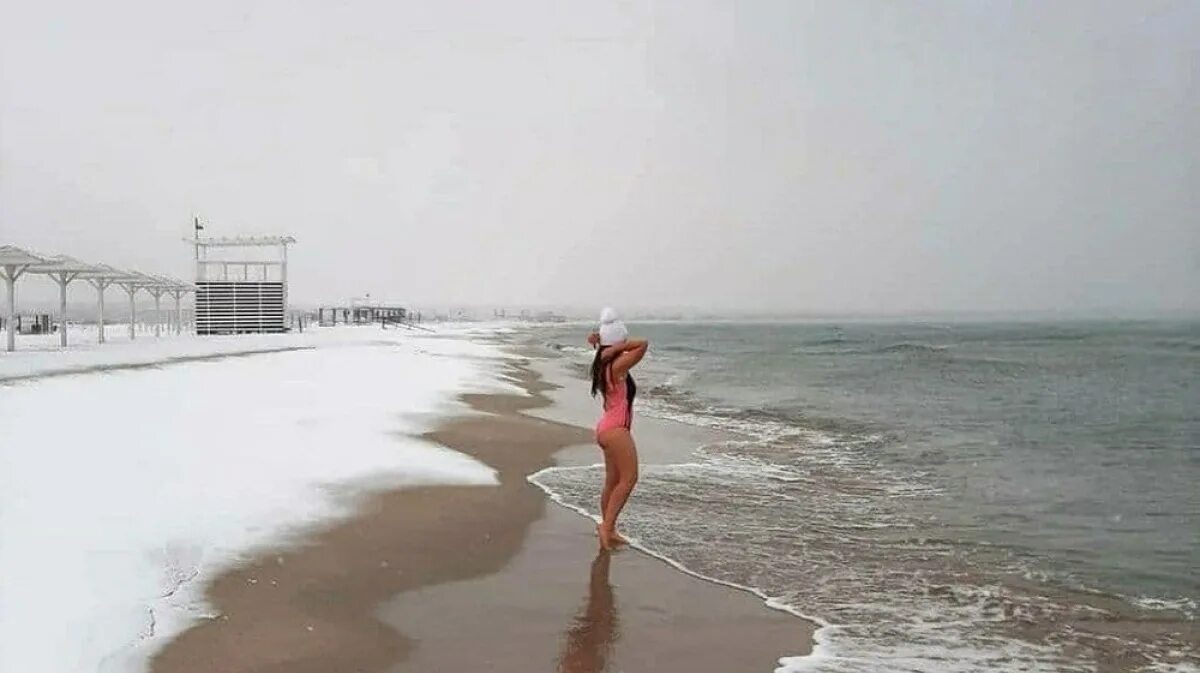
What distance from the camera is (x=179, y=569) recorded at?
17.9ft

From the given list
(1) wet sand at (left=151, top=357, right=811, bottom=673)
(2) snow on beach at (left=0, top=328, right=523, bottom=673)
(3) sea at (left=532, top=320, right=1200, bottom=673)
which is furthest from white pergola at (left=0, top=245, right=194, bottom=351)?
(1) wet sand at (left=151, top=357, right=811, bottom=673)

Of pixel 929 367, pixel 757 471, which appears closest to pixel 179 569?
pixel 757 471

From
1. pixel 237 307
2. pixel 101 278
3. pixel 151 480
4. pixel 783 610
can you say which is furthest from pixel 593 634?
pixel 237 307

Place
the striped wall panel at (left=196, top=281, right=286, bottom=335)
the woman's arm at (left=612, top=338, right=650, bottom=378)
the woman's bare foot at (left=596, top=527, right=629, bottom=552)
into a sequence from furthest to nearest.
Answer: the striped wall panel at (left=196, top=281, right=286, bottom=335)
the woman's bare foot at (left=596, top=527, right=629, bottom=552)
the woman's arm at (left=612, top=338, right=650, bottom=378)

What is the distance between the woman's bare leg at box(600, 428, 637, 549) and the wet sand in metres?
0.25

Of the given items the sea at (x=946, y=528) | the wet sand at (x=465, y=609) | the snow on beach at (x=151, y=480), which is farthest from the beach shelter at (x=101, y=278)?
the wet sand at (x=465, y=609)

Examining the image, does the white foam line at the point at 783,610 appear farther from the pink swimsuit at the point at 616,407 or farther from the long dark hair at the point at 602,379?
the long dark hair at the point at 602,379

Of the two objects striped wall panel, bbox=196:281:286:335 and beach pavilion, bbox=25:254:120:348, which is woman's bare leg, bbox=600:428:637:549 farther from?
striped wall panel, bbox=196:281:286:335

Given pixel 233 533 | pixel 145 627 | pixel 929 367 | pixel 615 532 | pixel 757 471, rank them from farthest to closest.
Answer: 1. pixel 929 367
2. pixel 757 471
3. pixel 615 532
4. pixel 233 533
5. pixel 145 627

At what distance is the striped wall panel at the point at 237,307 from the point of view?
152 ft

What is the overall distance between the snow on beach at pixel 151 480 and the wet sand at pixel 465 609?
31 centimetres

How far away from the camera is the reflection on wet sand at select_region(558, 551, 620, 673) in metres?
4.64

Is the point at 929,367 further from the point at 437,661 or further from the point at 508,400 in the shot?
the point at 437,661

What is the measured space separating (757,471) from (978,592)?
533 centimetres
